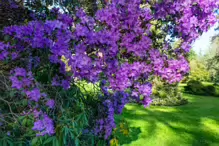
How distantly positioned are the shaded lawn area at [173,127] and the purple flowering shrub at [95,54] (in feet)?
13.3

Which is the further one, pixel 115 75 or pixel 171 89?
pixel 171 89

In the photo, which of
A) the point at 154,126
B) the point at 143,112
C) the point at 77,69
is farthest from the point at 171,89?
the point at 77,69

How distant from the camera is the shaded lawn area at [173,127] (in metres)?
7.07

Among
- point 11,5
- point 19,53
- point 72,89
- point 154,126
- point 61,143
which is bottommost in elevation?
point 154,126

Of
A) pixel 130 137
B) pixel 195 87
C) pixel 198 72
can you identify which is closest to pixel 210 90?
pixel 195 87

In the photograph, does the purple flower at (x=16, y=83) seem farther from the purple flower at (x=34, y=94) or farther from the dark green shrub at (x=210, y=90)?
the dark green shrub at (x=210, y=90)

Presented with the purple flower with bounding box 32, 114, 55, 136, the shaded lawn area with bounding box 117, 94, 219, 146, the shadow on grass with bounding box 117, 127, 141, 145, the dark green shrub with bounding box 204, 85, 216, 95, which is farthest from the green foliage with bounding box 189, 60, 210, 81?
the purple flower with bounding box 32, 114, 55, 136

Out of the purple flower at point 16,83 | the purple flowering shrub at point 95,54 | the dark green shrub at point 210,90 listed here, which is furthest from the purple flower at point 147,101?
the dark green shrub at point 210,90

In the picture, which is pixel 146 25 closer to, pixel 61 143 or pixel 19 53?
pixel 19 53

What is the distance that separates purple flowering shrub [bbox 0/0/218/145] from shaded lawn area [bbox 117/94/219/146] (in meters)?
4.06

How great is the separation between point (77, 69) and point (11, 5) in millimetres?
1493

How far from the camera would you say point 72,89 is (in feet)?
10.3

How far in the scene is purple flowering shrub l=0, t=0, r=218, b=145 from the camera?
8.02ft

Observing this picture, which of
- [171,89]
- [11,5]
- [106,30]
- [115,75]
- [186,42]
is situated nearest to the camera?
[106,30]
